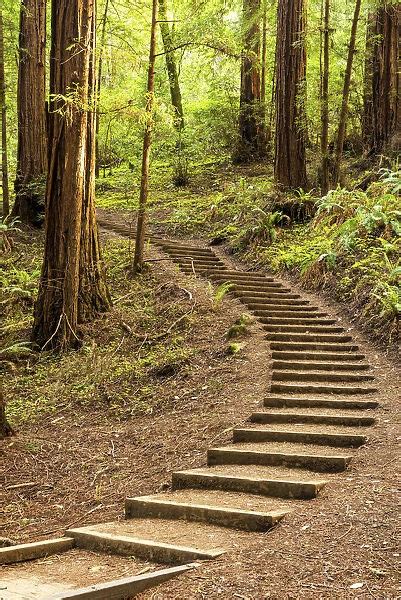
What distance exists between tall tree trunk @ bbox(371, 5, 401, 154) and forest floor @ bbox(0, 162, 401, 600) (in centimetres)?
655

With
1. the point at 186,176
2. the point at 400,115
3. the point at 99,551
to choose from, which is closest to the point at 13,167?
the point at 186,176

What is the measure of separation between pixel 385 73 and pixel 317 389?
10961 millimetres

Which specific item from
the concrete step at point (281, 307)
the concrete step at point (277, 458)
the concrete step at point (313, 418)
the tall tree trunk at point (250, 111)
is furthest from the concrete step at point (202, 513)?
the tall tree trunk at point (250, 111)

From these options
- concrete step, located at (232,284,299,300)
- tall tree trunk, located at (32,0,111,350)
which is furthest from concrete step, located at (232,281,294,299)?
tall tree trunk, located at (32,0,111,350)

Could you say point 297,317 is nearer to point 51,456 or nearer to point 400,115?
point 51,456

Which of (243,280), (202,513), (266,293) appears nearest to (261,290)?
(266,293)

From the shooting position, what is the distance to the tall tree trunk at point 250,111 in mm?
21172

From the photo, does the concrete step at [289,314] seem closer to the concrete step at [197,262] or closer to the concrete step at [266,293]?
the concrete step at [266,293]

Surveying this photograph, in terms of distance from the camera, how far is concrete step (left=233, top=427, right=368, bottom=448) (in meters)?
6.61

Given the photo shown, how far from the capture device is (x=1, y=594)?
3.85 metres

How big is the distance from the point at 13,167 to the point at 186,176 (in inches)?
242

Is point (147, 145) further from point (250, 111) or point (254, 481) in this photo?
point (250, 111)

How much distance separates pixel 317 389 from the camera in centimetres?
830

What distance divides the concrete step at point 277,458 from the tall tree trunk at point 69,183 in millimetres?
5084
